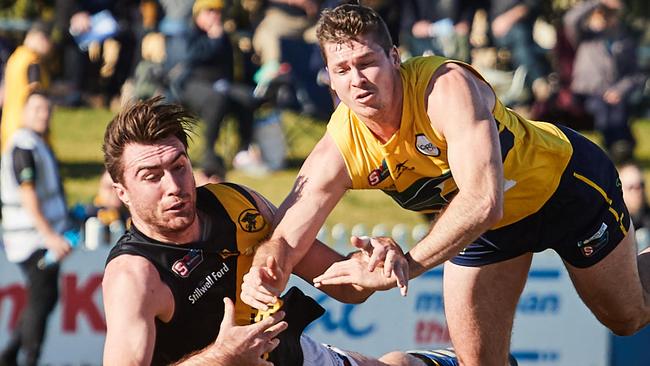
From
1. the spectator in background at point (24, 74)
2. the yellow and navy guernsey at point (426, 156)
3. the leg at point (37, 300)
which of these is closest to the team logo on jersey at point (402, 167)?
the yellow and navy guernsey at point (426, 156)

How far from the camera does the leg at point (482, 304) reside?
6.15 metres

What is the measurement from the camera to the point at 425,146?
5.43 m

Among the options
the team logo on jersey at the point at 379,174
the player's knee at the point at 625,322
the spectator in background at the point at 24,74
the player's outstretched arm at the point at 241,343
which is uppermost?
the team logo on jersey at the point at 379,174

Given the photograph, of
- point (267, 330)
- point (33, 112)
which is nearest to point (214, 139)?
point (33, 112)

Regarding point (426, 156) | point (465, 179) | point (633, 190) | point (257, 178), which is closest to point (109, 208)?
point (633, 190)

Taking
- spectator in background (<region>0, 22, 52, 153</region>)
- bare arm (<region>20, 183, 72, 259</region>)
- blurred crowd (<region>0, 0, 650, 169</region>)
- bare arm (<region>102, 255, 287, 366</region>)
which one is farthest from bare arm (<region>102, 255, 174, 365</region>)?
blurred crowd (<region>0, 0, 650, 169</region>)

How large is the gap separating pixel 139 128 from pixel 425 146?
43.8 inches

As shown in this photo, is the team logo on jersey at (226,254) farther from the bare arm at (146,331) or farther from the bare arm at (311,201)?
the bare arm at (146,331)

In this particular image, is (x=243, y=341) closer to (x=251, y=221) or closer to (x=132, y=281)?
(x=132, y=281)

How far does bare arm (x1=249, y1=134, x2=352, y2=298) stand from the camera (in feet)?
18.3

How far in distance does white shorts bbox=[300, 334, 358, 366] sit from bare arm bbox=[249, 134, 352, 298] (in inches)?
13.2

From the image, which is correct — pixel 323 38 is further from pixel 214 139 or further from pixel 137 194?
pixel 214 139

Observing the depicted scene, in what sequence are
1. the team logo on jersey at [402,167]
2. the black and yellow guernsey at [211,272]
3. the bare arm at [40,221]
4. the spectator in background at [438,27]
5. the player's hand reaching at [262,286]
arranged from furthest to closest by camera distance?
the spectator in background at [438,27] → the bare arm at [40,221] → the team logo on jersey at [402,167] → the black and yellow guernsey at [211,272] → the player's hand reaching at [262,286]

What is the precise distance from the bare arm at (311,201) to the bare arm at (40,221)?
3.53 metres
